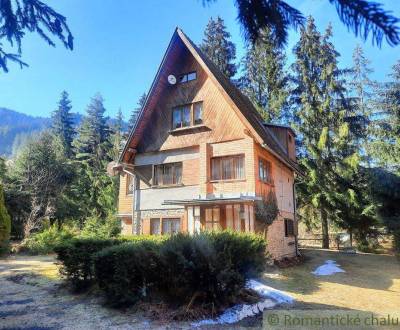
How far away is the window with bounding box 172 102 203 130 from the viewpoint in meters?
17.9

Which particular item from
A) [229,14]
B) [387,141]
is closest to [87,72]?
[229,14]

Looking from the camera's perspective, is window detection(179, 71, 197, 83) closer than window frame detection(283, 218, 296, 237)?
Yes

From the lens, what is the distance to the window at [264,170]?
16.8 meters

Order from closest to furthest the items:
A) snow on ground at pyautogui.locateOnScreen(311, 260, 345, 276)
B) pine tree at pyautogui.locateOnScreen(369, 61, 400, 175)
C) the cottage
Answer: snow on ground at pyautogui.locateOnScreen(311, 260, 345, 276), the cottage, pine tree at pyautogui.locateOnScreen(369, 61, 400, 175)

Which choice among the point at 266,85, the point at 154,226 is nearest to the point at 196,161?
the point at 154,226

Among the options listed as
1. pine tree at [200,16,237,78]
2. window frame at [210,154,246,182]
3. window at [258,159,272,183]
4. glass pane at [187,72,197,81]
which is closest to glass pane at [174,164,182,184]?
window frame at [210,154,246,182]

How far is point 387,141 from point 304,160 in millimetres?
5783

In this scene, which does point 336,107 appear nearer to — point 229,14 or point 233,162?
point 233,162

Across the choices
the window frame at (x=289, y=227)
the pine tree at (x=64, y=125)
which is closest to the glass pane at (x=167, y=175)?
the window frame at (x=289, y=227)

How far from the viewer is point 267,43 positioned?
3.08 meters

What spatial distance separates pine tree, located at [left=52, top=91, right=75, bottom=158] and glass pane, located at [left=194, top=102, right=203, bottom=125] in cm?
3227

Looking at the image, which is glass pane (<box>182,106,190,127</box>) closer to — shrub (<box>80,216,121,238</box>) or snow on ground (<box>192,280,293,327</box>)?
shrub (<box>80,216,121,238</box>)

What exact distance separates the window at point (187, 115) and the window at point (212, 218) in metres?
4.78

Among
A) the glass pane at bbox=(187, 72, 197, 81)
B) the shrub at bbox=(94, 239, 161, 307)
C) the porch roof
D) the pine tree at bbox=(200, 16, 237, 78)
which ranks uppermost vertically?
the pine tree at bbox=(200, 16, 237, 78)
